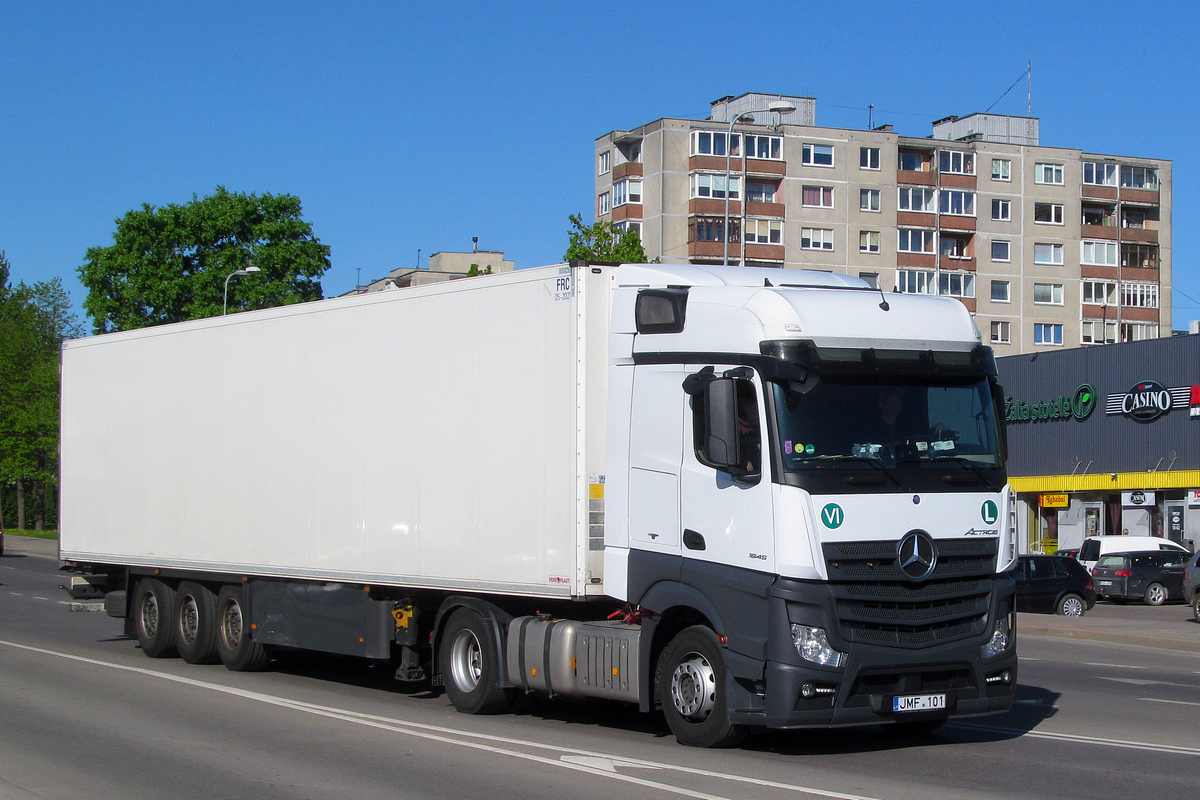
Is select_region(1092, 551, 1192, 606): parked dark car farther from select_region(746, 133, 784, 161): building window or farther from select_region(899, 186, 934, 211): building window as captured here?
select_region(899, 186, 934, 211): building window

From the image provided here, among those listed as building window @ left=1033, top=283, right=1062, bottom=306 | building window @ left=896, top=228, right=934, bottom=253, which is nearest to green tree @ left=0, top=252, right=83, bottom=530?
building window @ left=896, top=228, right=934, bottom=253

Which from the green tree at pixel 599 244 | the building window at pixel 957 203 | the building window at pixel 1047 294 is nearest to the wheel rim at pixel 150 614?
the green tree at pixel 599 244

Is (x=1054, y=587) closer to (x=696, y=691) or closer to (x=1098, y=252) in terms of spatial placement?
(x=696, y=691)

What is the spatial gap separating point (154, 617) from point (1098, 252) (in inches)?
3134

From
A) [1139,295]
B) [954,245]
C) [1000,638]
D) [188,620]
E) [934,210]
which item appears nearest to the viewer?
[1000,638]

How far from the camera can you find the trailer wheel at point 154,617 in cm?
1655

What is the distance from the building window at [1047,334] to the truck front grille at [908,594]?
3135 inches

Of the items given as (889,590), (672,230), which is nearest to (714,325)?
(889,590)

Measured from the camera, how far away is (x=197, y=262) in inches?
2314

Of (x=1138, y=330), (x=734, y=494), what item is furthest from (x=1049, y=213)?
(x=734, y=494)

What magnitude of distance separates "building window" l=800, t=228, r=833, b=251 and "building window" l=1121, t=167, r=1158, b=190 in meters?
22.6

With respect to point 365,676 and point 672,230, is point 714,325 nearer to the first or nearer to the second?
point 365,676

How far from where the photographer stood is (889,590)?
9.11 m

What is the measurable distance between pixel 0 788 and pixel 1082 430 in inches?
1725
